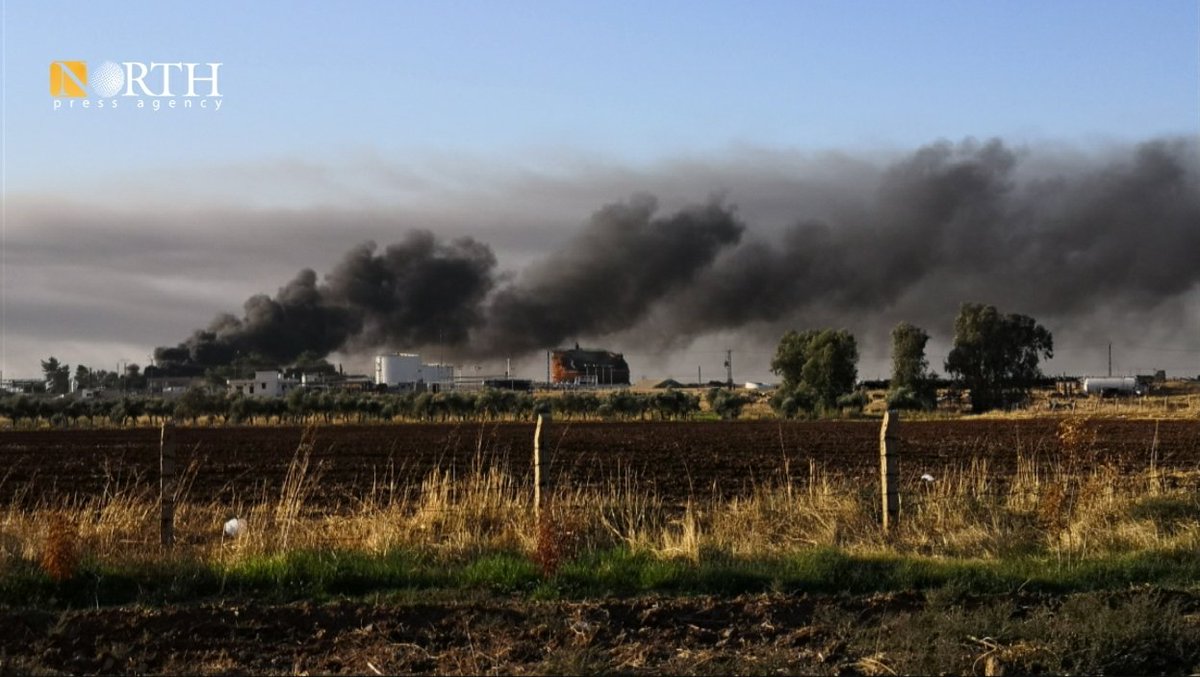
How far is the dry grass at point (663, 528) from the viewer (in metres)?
12.6

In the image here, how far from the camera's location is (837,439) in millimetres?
48812

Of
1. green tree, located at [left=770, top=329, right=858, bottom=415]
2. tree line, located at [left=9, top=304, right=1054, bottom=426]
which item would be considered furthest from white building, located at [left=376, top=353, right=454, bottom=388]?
green tree, located at [left=770, top=329, right=858, bottom=415]

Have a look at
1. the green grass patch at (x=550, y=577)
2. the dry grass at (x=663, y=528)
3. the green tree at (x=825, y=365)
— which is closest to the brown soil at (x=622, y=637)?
the green grass patch at (x=550, y=577)

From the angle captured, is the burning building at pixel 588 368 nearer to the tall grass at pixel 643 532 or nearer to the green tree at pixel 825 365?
the green tree at pixel 825 365

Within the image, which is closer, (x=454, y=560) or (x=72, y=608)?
(x=72, y=608)

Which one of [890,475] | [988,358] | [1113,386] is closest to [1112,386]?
[1113,386]

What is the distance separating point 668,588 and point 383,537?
12.7 feet

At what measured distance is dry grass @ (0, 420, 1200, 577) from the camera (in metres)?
12.6

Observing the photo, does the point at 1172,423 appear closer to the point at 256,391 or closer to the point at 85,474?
the point at 85,474

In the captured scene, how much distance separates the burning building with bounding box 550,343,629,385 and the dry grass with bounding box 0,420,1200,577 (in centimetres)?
15724

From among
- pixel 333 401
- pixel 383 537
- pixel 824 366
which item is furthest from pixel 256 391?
pixel 383 537

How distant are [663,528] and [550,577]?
311 centimetres

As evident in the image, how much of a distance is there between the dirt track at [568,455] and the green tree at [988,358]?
39910 millimetres

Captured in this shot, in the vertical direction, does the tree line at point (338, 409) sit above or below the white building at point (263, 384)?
below
